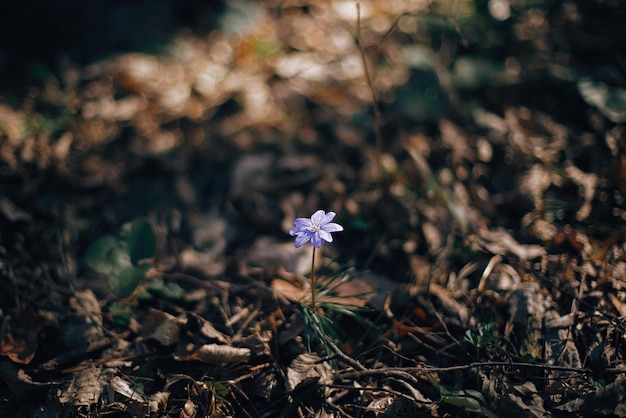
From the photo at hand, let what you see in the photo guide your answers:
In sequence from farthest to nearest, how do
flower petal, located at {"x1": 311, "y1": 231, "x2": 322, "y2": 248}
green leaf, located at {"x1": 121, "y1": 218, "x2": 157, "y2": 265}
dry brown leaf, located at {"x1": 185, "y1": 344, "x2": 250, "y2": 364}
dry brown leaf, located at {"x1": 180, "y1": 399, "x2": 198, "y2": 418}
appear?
green leaf, located at {"x1": 121, "y1": 218, "x2": 157, "y2": 265} < dry brown leaf, located at {"x1": 185, "y1": 344, "x2": 250, "y2": 364} < dry brown leaf, located at {"x1": 180, "y1": 399, "x2": 198, "y2": 418} < flower petal, located at {"x1": 311, "y1": 231, "x2": 322, "y2": 248}

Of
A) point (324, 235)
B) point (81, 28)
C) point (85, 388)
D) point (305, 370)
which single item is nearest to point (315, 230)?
point (324, 235)

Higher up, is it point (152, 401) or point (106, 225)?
point (106, 225)

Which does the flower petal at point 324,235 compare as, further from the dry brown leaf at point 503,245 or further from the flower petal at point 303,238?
the dry brown leaf at point 503,245

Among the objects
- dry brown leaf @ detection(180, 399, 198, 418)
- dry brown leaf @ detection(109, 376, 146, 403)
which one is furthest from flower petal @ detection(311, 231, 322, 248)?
dry brown leaf @ detection(109, 376, 146, 403)

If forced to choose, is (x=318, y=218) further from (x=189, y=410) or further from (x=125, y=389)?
(x=125, y=389)

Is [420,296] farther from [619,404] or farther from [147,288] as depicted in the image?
[147,288]

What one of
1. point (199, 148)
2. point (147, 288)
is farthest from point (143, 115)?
point (147, 288)

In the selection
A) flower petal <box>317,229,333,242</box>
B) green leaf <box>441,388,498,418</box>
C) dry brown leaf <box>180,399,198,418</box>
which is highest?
flower petal <box>317,229,333,242</box>

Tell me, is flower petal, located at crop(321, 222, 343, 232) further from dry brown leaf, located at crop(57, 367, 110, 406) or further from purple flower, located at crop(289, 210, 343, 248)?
dry brown leaf, located at crop(57, 367, 110, 406)
